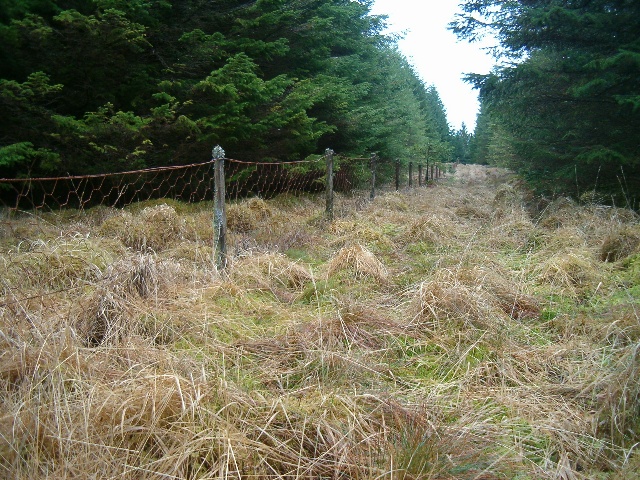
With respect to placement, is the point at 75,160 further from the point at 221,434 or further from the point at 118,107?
the point at 221,434

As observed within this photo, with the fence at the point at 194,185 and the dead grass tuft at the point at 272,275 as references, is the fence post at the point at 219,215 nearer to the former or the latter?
the fence at the point at 194,185

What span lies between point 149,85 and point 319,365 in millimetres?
7671

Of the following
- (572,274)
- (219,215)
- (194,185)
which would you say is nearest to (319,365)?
(219,215)

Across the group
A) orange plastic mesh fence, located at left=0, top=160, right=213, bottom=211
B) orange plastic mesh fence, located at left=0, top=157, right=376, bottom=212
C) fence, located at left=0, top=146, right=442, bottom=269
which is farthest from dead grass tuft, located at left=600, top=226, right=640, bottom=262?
orange plastic mesh fence, located at left=0, top=160, right=213, bottom=211

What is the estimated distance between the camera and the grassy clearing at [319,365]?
1930 mm

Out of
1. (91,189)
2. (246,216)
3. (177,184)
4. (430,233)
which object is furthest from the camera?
(177,184)

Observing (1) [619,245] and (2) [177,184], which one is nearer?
(1) [619,245]

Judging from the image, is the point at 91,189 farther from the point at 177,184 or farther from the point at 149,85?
the point at 149,85

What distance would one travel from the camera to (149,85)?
880 centimetres

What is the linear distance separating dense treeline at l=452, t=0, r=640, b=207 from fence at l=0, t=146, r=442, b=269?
3683 mm

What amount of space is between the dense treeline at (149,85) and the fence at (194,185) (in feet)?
1.40

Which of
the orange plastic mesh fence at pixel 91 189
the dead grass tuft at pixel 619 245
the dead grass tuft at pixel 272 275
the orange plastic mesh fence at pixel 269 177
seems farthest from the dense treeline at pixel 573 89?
the orange plastic mesh fence at pixel 91 189

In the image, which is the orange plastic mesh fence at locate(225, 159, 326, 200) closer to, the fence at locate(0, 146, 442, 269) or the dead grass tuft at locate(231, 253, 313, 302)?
the fence at locate(0, 146, 442, 269)

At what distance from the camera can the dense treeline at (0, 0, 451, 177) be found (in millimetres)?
7387
